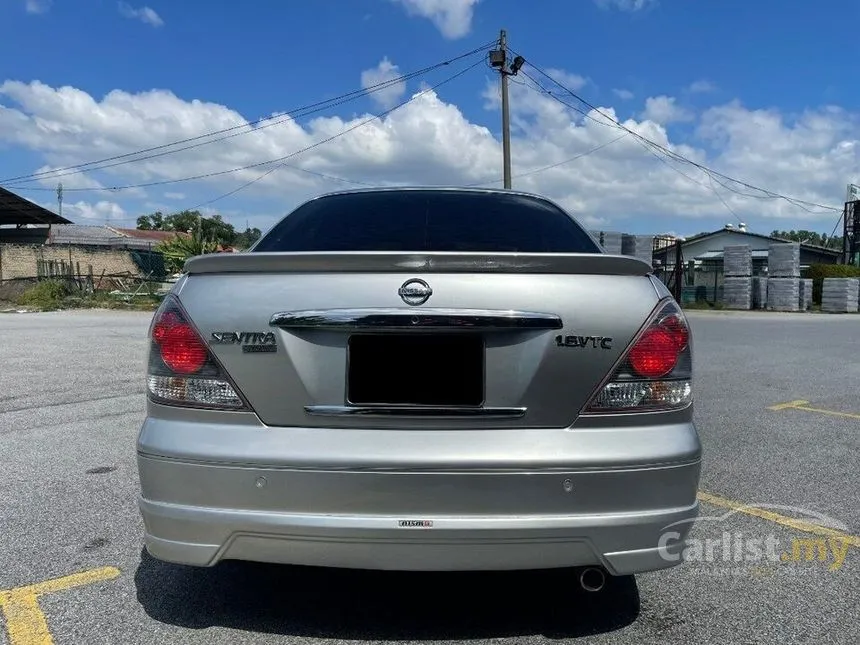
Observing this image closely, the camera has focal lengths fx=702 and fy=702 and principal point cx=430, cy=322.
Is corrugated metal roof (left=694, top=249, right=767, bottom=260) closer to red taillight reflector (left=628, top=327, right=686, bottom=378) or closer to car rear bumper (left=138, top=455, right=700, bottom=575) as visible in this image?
red taillight reflector (left=628, top=327, right=686, bottom=378)

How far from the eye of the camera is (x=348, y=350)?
7.54 feet

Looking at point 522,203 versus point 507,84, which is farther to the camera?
point 507,84

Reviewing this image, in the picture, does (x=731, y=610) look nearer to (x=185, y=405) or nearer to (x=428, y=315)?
(x=428, y=315)

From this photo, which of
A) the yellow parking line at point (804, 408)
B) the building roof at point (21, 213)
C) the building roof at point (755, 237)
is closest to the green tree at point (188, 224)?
the building roof at point (21, 213)

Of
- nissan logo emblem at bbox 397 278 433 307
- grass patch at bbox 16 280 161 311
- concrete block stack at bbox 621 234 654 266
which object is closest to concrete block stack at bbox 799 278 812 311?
concrete block stack at bbox 621 234 654 266

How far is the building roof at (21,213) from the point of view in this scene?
123 feet

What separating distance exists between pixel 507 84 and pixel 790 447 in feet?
68.5

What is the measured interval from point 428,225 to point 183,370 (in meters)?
1.54

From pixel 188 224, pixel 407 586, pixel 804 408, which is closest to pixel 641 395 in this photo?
pixel 407 586

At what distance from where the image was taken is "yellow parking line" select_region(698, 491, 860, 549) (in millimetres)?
3561

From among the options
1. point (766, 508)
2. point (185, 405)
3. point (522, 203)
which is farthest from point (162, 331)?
point (766, 508)

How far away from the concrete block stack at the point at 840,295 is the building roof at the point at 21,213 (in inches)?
1584

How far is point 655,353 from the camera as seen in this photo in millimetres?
2355

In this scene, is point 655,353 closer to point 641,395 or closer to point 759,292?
point 641,395
